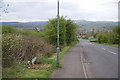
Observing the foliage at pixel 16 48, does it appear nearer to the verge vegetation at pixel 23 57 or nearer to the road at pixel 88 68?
the verge vegetation at pixel 23 57

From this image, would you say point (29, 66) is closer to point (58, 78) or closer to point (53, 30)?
point (58, 78)

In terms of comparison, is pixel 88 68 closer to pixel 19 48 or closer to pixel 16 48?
pixel 19 48

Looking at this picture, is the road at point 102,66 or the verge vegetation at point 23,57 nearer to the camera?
the verge vegetation at point 23,57

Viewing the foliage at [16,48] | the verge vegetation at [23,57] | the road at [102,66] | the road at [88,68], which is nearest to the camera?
the foliage at [16,48]

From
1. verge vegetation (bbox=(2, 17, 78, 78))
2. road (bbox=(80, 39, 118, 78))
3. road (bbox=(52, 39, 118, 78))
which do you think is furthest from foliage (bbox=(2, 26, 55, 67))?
road (bbox=(80, 39, 118, 78))

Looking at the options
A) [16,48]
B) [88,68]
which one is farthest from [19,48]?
[88,68]

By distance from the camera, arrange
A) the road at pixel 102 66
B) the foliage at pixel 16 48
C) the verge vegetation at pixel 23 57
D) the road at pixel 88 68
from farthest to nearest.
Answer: the road at pixel 102 66
the road at pixel 88 68
the verge vegetation at pixel 23 57
the foliage at pixel 16 48

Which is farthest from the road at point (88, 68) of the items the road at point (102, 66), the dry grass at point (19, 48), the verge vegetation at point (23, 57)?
the dry grass at point (19, 48)

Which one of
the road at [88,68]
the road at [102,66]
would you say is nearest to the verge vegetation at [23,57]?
the road at [88,68]

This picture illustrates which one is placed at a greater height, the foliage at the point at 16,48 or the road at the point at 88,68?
the foliage at the point at 16,48

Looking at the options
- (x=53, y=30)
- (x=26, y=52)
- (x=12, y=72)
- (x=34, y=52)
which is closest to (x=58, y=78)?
(x=12, y=72)

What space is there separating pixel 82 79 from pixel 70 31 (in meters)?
31.9

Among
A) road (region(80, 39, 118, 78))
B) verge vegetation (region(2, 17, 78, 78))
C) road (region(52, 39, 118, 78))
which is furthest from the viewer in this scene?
road (region(80, 39, 118, 78))

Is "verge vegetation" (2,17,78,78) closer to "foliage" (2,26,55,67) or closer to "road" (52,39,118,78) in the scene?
"foliage" (2,26,55,67)
